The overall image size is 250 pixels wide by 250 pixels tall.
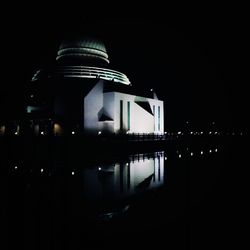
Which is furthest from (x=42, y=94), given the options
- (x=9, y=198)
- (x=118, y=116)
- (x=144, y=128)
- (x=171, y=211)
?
(x=171, y=211)

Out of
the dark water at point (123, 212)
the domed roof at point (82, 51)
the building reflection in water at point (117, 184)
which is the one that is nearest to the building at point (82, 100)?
the domed roof at point (82, 51)

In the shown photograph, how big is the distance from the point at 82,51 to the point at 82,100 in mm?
11183

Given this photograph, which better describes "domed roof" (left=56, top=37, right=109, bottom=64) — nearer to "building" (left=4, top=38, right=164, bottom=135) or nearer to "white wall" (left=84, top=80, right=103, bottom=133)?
"building" (left=4, top=38, right=164, bottom=135)

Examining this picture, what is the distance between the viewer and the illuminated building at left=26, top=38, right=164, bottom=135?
31125 millimetres

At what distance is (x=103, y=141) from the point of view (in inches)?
861

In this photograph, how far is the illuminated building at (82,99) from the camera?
102ft

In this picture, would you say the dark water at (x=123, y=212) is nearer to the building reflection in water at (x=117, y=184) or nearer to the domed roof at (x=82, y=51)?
the building reflection in water at (x=117, y=184)

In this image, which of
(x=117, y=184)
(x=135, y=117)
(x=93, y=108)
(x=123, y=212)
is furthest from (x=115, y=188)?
(x=135, y=117)

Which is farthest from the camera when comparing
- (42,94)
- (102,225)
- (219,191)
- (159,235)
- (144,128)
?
(144,128)

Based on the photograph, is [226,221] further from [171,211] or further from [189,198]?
[189,198]

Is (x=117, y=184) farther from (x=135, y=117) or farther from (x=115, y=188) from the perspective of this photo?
(x=135, y=117)

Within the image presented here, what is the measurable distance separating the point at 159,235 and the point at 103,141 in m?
17.6

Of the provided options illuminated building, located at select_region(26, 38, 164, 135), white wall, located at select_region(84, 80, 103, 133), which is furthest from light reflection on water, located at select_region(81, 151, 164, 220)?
white wall, located at select_region(84, 80, 103, 133)

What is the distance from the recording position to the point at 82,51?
3900 centimetres
